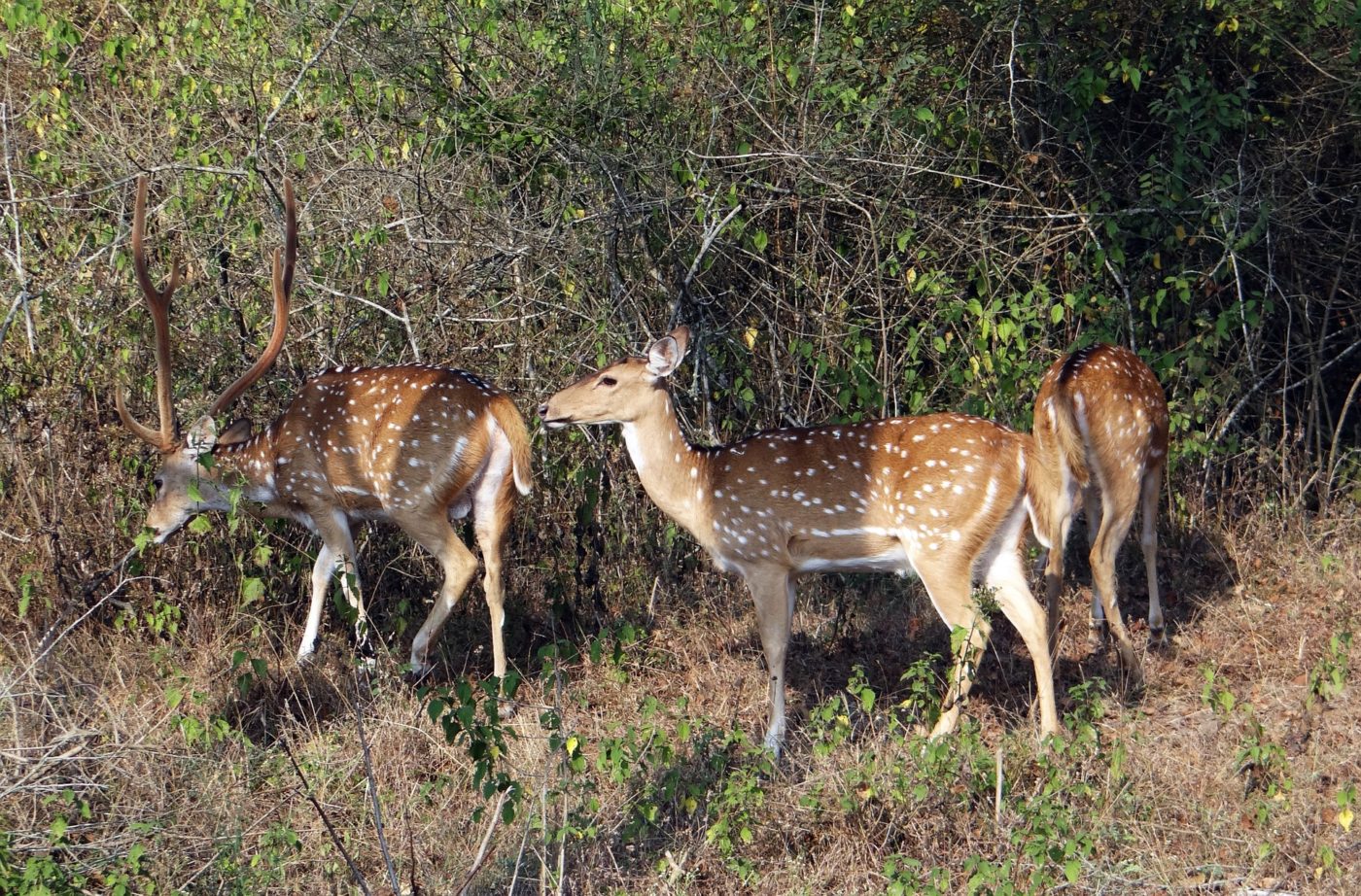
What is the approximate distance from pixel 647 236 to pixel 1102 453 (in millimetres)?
2600

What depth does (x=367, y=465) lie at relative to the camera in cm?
729

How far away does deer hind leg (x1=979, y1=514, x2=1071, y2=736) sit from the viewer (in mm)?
6266

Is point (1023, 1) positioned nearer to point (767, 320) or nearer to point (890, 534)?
point (767, 320)

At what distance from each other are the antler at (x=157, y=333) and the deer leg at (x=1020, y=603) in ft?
12.4

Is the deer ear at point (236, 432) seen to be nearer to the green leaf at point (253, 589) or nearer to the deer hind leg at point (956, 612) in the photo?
the green leaf at point (253, 589)

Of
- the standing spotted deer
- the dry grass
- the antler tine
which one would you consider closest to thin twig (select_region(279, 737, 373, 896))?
the dry grass

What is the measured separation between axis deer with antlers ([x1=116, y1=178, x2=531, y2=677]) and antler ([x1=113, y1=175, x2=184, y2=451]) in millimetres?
11

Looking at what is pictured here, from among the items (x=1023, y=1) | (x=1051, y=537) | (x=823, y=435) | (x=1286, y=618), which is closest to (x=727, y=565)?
(x=823, y=435)

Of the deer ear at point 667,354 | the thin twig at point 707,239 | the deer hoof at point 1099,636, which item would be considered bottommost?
the deer hoof at point 1099,636

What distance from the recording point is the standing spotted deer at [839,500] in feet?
20.7

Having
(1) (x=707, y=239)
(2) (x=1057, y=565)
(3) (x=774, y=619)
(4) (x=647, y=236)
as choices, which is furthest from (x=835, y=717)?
(4) (x=647, y=236)

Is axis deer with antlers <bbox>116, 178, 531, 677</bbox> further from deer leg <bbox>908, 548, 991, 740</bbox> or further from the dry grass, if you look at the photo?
deer leg <bbox>908, 548, 991, 740</bbox>

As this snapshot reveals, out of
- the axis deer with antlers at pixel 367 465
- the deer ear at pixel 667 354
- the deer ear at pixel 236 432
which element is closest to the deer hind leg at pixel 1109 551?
the deer ear at pixel 667 354

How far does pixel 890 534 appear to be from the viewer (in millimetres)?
6523
